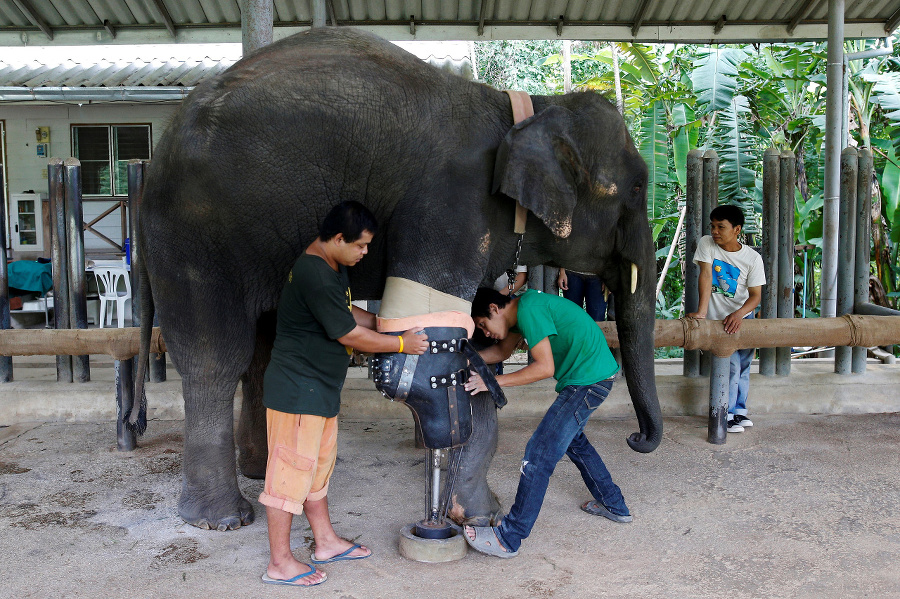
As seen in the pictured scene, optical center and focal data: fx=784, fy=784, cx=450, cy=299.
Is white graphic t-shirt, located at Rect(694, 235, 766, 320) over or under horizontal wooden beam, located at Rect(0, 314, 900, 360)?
over

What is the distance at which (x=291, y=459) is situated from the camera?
3131mm

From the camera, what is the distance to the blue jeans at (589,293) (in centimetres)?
616

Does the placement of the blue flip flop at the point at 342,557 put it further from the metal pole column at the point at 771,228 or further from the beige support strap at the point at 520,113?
the metal pole column at the point at 771,228

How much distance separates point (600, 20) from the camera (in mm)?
7117

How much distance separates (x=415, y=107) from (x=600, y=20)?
422 centimetres

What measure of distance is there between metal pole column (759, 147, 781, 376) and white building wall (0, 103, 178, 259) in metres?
8.60

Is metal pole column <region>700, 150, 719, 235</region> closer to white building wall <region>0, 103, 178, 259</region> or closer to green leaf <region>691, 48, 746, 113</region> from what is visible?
green leaf <region>691, 48, 746, 113</region>

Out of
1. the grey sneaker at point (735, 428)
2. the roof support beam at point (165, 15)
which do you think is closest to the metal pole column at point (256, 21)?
the roof support beam at point (165, 15)

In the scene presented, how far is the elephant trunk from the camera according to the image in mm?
3963

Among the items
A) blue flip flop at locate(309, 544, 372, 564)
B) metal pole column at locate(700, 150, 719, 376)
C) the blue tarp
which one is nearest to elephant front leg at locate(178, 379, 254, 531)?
blue flip flop at locate(309, 544, 372, 564)

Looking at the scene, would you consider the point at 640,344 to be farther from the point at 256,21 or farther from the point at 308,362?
the point at 256,21

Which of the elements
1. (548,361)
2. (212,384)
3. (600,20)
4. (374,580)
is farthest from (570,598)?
(600,20)

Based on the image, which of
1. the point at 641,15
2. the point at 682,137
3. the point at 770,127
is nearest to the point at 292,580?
the point at 641,15

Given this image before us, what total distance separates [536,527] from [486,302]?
1.11 metres
